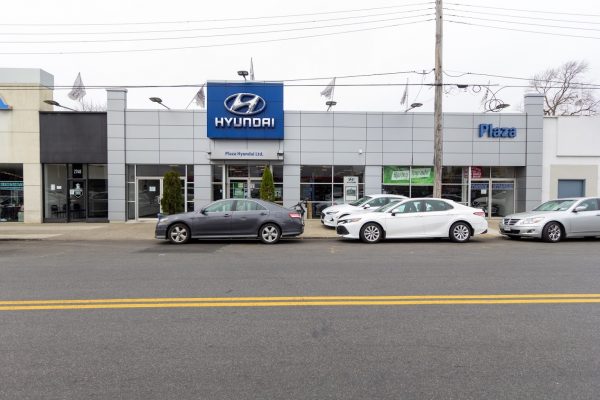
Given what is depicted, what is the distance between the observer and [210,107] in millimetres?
20094

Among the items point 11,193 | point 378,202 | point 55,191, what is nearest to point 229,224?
point 378,202

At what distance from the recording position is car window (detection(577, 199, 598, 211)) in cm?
1392

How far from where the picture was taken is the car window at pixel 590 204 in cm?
1392

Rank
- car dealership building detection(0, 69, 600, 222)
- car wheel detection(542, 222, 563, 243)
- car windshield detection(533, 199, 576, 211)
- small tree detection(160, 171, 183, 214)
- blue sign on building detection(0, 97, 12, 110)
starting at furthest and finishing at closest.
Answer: car dealership building detection(0, 69, 600, 222)
blue sign on building detection(0, 97, 12, 110)
small tree detection(160, 171, 183, 214)
car windshield detection(533, 199, 576, 211)
car wheel detection(542, 222, 563, 243)

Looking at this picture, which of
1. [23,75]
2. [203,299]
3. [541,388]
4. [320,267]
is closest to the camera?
[541,388]

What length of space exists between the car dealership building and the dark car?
7.23 meters

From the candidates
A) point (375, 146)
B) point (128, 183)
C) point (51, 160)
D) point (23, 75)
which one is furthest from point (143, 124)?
point (375, 146)

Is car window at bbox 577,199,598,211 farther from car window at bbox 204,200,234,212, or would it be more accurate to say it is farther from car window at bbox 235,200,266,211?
car window at bbox 204,200,234,212

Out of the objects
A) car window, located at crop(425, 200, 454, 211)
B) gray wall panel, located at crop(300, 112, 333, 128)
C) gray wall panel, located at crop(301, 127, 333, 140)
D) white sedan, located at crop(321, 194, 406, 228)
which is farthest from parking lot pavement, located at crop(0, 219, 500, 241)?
gray wall panel, located at crop(300, 112, 333, 128)

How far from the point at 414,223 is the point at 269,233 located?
4439 millimetres

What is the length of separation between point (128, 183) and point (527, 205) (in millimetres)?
18900

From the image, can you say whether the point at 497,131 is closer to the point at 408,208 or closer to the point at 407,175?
the point at 407,175

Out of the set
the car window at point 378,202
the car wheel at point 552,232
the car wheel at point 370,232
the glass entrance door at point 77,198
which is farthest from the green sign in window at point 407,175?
the glass entrance door at point 77,198

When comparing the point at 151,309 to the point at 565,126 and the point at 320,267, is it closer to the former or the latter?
the point at 320,267
